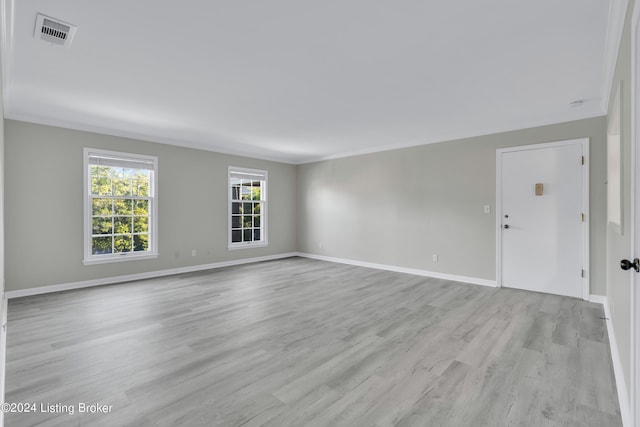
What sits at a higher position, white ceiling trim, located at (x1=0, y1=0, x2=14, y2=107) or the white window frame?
white ceiling trim, located at (x1=0, y1=0, x2=14, y2=107)

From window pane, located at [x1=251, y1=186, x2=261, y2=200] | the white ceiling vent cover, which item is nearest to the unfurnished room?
the white ceiling vent cover

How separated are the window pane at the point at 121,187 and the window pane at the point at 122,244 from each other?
739 mm

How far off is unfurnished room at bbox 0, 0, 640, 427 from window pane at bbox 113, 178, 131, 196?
42 mm

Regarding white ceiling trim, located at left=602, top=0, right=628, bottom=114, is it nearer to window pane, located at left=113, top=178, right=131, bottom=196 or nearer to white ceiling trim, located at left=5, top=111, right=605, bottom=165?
white ceiling trim, located at left=5, top=111, right=605, bottom=165

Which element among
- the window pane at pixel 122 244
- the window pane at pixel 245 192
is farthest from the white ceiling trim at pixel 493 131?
the window pane at pixel 122 244

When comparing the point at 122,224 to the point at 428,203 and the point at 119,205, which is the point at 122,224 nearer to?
the point at 119,205

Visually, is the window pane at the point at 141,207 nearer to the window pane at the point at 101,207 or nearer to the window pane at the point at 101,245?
the window pane at the point at 101,207

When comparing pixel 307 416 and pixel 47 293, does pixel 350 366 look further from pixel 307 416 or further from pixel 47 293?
pixel 47 293

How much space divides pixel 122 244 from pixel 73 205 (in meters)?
0.94

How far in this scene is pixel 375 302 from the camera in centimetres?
399

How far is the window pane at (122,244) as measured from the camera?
16.7 feet

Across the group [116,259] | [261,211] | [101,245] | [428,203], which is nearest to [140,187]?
[101,245]

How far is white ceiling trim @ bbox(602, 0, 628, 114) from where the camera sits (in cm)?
195

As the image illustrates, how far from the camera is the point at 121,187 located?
202 inches
